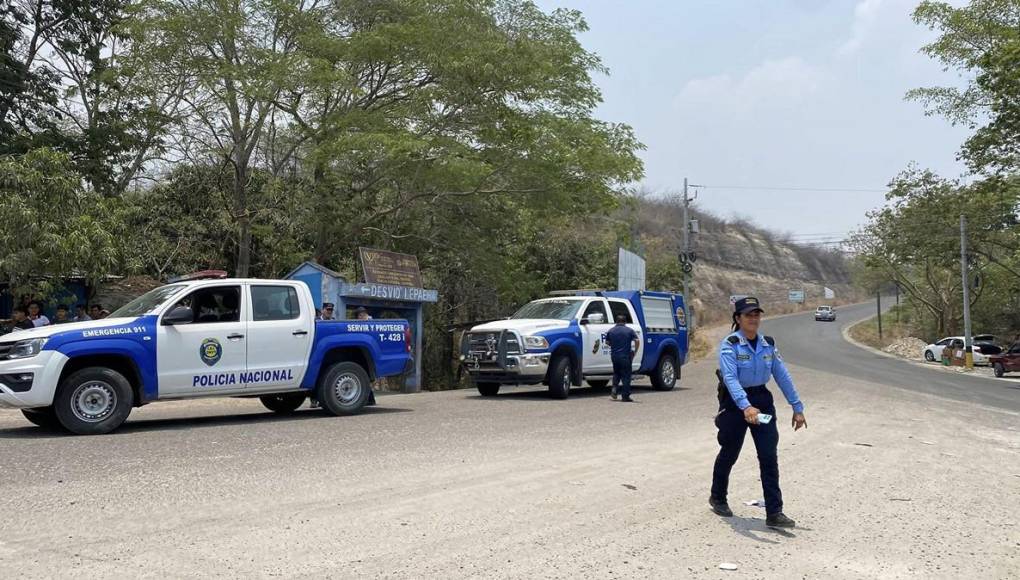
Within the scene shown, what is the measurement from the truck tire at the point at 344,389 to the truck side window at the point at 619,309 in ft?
22.3

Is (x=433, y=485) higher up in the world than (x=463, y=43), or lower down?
lower down

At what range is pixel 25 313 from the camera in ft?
47.5

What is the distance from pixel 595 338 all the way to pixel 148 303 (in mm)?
9124

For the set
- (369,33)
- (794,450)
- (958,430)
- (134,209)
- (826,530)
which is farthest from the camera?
(369,33)

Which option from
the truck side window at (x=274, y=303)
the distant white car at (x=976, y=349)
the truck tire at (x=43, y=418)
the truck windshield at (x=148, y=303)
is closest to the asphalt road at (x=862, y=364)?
the distant white car at (x=976, y=349)

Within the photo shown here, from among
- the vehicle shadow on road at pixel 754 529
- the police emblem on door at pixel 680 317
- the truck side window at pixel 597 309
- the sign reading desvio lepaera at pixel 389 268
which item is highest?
the sign reading desvio lepaera at pixel 389 268

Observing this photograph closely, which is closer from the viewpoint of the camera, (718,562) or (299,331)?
(718,562)

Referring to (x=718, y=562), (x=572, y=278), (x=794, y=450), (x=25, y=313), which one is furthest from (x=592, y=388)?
(x=572, y=278)

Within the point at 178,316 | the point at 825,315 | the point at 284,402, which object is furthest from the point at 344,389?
the point at 825,315

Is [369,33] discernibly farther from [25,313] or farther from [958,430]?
[958,430]

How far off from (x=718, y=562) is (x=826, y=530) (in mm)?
1360

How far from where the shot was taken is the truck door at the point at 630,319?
18.4 meters

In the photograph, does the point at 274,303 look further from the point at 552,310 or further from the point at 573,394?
the point at 573,394

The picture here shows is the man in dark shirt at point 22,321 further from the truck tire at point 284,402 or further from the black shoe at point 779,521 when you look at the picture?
the black shoe at point 779,521
